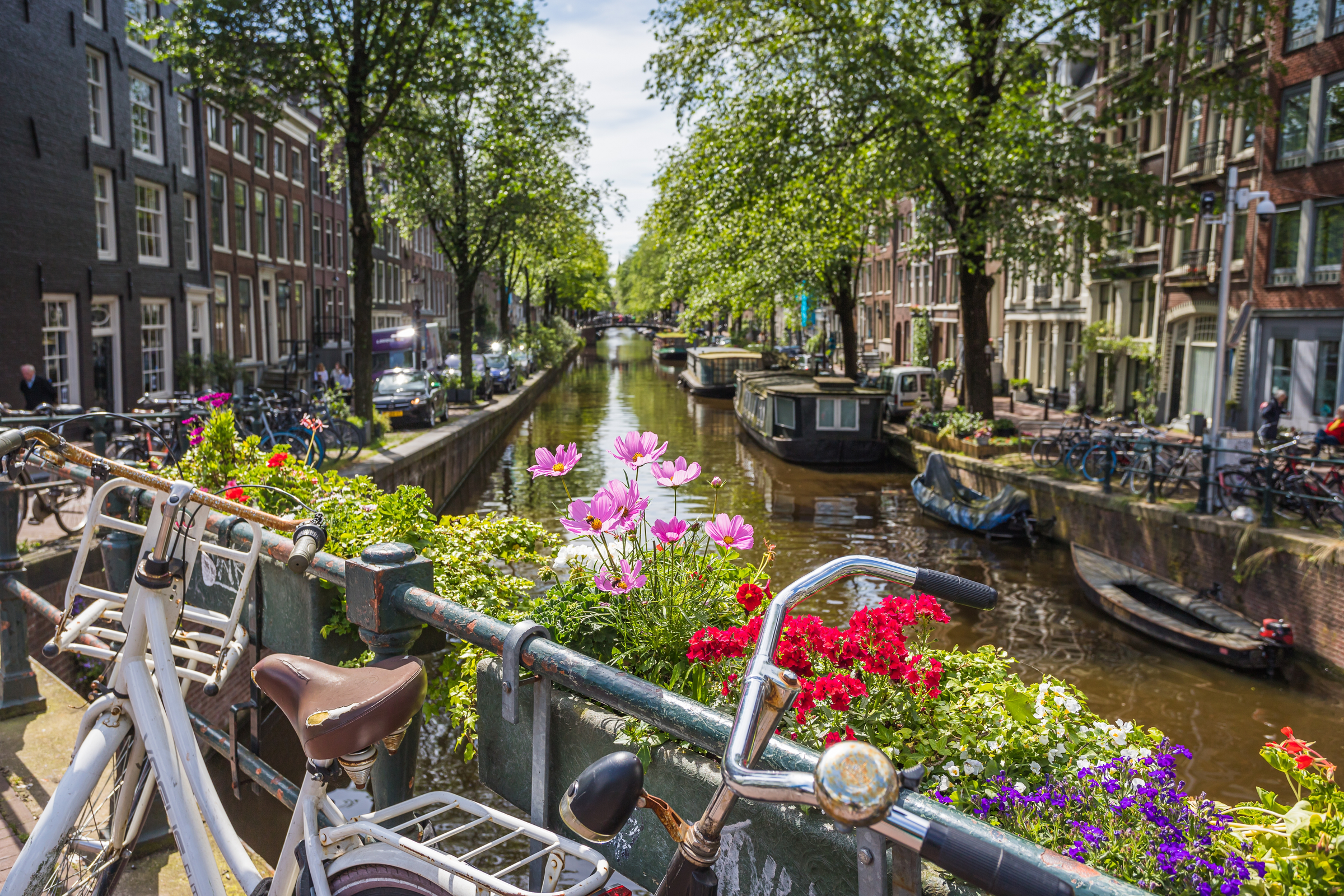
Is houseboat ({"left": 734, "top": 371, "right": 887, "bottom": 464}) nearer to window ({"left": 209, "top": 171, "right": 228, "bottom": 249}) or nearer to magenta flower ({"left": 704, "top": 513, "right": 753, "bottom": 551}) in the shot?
window ({"left": 209, "top": 171, "right": 228, "bottom": 249})

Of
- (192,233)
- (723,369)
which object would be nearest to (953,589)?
(192,233)

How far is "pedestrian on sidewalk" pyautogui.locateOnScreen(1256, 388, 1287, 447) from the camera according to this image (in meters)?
19.4

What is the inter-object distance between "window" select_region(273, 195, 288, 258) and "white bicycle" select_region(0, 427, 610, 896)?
30.9 m

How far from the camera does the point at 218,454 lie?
648cm

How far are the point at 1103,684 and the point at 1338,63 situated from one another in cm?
1733

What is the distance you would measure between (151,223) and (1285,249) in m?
25.8

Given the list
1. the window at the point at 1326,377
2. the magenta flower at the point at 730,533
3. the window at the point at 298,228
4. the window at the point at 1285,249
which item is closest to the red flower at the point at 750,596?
the magenta flower at the point at 730,533

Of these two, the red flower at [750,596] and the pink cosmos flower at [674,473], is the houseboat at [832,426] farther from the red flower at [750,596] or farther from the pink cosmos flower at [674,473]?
the red flower at [750,596]

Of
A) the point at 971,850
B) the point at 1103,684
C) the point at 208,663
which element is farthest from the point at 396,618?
the point at 1103,684

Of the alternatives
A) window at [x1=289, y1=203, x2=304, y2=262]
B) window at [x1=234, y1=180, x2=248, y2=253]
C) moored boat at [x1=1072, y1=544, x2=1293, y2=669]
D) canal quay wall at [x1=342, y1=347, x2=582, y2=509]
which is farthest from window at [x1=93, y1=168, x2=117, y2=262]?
moored boat at [x1=1072, y1=544, x2=1293, y2=669]

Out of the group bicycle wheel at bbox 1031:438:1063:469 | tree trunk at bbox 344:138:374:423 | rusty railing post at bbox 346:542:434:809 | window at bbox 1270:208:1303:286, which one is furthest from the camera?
window at bbox 1270:208:1303:286

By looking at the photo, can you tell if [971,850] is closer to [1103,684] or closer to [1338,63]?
[1103,684]

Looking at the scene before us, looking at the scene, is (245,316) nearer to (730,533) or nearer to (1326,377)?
(1326,377)

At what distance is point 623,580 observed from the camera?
295 cm
